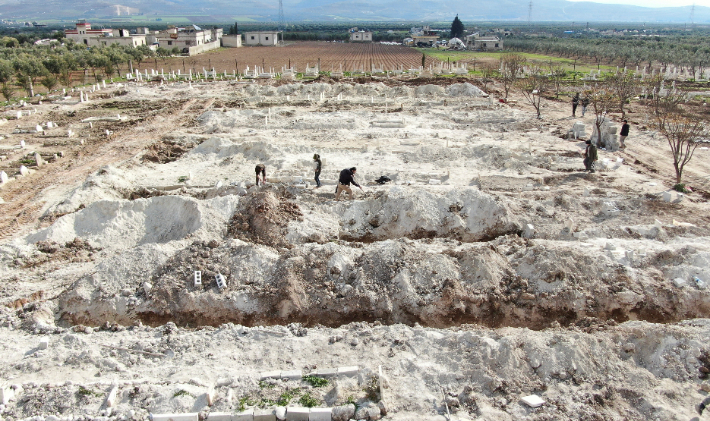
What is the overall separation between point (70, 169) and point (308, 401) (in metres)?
15.4

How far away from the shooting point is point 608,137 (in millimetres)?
19844

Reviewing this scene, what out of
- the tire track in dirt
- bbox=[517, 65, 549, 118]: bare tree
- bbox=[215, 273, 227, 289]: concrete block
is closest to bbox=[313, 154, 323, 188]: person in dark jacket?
bbox=[215, 273, 227, 289]: concrete block

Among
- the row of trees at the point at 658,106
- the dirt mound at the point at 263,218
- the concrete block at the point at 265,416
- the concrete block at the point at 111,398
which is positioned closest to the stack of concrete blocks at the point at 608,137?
the row of trees at the point at 658,106

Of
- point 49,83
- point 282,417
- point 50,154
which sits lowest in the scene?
point 282,417

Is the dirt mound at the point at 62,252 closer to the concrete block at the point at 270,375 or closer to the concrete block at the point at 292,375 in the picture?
the concrete block at the point at 270,375

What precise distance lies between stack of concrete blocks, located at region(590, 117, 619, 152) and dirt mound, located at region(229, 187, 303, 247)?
45.8 ft

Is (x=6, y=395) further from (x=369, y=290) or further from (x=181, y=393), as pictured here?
(x=369, y=290)

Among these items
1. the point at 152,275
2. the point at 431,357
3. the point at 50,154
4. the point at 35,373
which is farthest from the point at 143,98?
the point at 431,357

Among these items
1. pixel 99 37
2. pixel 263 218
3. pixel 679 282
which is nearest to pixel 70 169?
pixel 263 218

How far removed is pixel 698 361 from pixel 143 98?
32.4 metres

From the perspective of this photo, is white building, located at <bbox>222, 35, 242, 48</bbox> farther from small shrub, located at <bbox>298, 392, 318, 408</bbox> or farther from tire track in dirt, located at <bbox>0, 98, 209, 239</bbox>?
small shrub, located at <bbox>298, 392, 318, 408</bbox>

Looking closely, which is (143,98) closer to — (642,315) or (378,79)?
(378,79)

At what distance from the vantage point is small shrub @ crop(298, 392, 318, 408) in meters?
6.85

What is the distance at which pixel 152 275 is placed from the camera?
10.0 meters
